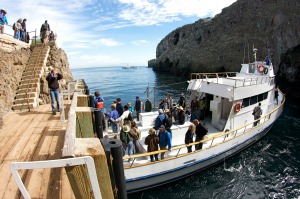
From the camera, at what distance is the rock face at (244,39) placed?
1364 inches

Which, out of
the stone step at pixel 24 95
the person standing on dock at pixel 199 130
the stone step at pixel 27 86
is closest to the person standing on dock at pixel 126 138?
the person standing on dock at pixel 199 130

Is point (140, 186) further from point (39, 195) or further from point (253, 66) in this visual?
point (253, 66)

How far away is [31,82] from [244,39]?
45692 mm

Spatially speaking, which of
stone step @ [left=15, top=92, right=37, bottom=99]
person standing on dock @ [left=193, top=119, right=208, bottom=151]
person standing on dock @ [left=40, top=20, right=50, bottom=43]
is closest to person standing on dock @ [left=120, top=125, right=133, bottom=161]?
person standing on dock @ [left=193, top=119, right=208, bottom=151]

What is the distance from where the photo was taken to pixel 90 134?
4.36 meters

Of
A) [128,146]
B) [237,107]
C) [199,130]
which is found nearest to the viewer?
[128,146]

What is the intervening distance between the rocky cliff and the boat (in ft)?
18.5

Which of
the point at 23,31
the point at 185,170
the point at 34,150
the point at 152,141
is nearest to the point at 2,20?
the point at 23,31

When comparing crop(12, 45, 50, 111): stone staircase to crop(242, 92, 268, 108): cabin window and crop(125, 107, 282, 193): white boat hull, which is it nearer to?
crop(125, 107, 282, 193): white boat hull

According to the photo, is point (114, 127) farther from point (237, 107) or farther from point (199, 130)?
point (237, 107)

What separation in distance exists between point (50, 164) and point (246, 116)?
44.4 ft

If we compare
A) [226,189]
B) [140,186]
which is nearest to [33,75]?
[140,186]

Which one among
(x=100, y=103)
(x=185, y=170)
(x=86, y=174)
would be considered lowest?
(x=185, y=170)

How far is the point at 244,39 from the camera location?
1829 inches
